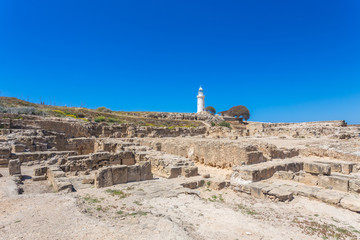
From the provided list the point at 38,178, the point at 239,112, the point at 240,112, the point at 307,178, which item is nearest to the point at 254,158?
the point at 307,178

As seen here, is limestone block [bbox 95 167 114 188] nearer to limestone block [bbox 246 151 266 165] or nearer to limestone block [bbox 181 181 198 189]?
limestone block [bbox 181 181 198 189]

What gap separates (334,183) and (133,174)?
646cm

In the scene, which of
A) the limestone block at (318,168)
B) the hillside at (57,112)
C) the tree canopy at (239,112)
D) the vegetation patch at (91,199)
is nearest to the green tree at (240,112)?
the tree canopy at (239,112)

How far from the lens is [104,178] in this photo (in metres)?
6.57

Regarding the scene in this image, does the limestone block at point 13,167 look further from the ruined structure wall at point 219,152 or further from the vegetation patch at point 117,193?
the ruined structure wall at point 219,152

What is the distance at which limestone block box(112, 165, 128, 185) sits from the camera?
680 cm

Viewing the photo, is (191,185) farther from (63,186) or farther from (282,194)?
(63,186)

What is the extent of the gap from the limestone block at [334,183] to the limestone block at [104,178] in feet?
22.5

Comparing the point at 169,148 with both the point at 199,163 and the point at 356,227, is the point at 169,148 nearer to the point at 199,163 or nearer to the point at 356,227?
the point at 199,163

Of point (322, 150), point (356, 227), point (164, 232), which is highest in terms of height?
point (322, 150)

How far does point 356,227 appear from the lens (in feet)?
15.9

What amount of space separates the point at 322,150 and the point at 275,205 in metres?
A: 8.42

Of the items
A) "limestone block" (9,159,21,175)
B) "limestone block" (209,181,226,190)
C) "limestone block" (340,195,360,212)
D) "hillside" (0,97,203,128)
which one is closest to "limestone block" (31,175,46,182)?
"limestone block" (9,159,21,175)

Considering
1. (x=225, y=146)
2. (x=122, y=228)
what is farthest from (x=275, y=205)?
(x=225, y=146)
